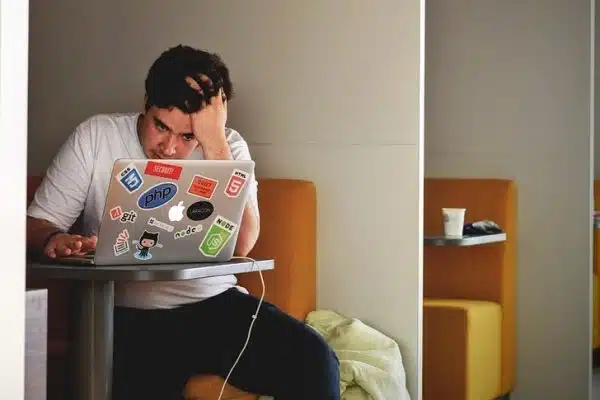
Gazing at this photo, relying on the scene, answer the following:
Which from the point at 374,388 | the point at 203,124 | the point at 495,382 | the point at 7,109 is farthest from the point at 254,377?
the point at 495,382

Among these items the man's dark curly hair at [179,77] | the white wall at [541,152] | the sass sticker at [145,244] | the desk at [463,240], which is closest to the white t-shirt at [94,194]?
the man's dark curly hair at [179,77]

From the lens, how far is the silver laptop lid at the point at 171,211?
2434 millimetres

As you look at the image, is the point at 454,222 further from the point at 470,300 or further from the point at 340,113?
the point at 340,113

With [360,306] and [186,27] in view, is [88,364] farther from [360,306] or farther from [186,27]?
[186,27]

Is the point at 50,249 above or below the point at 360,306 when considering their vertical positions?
above

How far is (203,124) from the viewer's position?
3.13m

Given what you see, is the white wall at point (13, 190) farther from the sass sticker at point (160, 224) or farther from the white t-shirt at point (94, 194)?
the white t-shirt at point (94, 194)

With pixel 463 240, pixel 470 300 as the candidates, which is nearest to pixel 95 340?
pixel 463 240

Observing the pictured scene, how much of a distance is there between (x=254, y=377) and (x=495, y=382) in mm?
1798

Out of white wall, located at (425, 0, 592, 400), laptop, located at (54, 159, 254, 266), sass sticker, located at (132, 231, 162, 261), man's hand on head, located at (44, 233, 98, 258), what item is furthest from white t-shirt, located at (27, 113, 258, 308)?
white wall, located at (425, 0, 592, 400)

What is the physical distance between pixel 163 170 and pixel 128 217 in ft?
0.45

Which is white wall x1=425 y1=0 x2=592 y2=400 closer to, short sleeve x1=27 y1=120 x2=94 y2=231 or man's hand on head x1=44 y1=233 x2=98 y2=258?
short sleeve x1=27 y1=120 x2=94 y2=231

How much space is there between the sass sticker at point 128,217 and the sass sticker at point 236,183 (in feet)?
0.74

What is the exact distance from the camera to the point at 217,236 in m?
2.54
